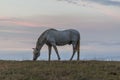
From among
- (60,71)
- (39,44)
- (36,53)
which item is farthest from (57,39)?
(60,71)

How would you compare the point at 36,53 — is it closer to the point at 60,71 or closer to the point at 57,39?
the point at 57,39

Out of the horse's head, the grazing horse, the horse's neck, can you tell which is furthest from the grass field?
the horse's head

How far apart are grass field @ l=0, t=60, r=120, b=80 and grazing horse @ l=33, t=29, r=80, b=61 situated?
574cm

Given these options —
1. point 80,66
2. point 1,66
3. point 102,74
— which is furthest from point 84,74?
point 1,66

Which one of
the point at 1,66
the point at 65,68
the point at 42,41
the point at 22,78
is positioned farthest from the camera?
the point at 42,41

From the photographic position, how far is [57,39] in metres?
27.3

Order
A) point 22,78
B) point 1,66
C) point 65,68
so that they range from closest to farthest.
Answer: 1. point 22,78
2. point 65,68
3. point 1,66

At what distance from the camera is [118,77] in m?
17.8

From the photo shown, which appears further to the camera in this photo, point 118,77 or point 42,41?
point 42,41

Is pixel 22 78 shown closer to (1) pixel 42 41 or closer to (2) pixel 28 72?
(2) pixel 28 72

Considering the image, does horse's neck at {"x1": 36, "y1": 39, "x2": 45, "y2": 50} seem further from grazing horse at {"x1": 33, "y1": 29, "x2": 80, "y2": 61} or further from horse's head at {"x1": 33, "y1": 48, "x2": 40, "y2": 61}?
horse's head at {"x1": 33, "y1": 48, "x2": 40, "y2": 61}

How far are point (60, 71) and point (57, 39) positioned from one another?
28.9 ft

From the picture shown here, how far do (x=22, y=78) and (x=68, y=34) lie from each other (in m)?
10.5

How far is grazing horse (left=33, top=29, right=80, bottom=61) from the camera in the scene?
27078 millimetres
